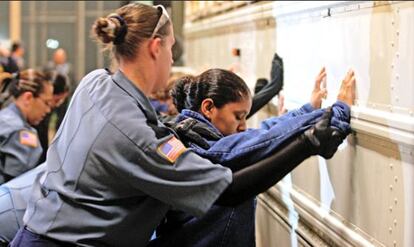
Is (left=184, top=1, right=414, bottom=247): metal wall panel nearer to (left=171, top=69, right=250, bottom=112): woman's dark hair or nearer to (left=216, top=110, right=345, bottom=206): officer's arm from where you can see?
(left=216, top=110, right=345, bottom=206): officer's arm

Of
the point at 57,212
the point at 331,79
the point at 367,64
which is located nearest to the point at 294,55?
the point at 331,79

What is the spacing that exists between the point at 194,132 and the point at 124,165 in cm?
36

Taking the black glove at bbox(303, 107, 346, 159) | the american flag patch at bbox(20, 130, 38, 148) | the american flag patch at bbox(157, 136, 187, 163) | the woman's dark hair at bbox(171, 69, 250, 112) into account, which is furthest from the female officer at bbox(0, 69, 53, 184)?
the black glove at bbox(303, 107, 346, 159)

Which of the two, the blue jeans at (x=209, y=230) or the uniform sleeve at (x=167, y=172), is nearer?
the uniform sleeve at (x=167, y=172)

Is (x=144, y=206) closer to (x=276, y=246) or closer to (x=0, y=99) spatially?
(x=276, y=246)

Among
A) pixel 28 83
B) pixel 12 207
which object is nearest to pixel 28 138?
pixel 28 83

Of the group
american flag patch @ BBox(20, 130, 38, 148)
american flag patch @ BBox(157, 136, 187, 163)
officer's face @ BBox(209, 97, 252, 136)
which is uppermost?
officer's face @ BBox(209, 97, 252, 136)

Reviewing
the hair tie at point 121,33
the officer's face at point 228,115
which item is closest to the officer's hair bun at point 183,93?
the officer's face at point 228,115

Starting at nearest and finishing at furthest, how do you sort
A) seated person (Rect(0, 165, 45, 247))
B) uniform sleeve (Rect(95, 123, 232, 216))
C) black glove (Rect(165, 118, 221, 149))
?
1. uniform sleeve (Rect(95, 123, 232, 216))
2. black glove (Rect(165, 118, 221, 149))
3. seated person (Rect(0, 165, 45, 247))

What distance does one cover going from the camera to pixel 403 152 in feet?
5.33

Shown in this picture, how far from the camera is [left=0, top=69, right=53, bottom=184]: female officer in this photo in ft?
9.97

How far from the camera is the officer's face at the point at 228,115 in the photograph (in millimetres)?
1976

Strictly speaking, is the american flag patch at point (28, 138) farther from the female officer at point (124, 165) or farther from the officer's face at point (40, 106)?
the female officer at point (124, 165)

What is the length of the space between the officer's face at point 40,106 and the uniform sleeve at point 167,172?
1919 mm
